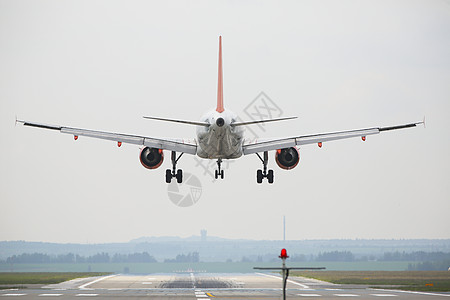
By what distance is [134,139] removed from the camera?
6481 centimetres

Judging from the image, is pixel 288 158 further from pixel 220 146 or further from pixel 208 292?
pixel 208 292

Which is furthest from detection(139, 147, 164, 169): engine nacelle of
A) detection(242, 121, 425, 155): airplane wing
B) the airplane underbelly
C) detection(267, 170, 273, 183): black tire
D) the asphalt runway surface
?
the asphalt runway surface

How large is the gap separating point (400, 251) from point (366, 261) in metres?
12.7

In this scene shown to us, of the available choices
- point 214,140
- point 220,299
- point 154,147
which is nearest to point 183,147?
point 154,147

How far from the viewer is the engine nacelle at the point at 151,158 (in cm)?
6750

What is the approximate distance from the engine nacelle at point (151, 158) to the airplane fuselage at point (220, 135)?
6234mm

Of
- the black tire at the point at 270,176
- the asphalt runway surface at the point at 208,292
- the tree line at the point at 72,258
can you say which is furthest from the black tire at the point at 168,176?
the tree line at the point at 72,258

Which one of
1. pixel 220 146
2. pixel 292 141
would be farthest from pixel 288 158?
pixel 220 146

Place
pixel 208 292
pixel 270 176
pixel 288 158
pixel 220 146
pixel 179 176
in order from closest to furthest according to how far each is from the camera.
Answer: pixel 220 146 < pixel 288 158 < pixel 179 176 < pixel 270 176 < pixel 208 292

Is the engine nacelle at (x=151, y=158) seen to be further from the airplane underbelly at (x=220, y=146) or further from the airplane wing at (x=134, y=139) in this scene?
the airplane underbelly at (x=220, y=146)

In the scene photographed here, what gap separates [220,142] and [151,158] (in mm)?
11010

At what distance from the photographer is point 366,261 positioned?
15900cm

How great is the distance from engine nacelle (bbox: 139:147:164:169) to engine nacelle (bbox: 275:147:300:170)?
12097 millimetres

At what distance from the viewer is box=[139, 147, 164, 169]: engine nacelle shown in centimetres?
6750
